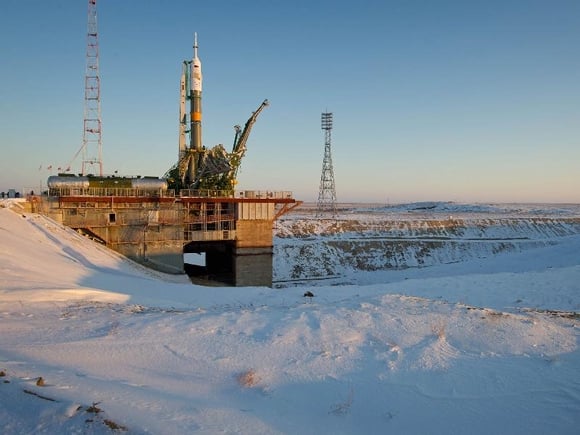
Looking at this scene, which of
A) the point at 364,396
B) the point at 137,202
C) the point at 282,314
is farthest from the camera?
the point at 137,202

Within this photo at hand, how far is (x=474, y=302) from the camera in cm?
1809

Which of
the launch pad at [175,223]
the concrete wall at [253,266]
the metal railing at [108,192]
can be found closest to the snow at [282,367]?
the launch pad at [175,223]

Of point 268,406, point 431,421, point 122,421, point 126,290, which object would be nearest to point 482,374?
point 431,421

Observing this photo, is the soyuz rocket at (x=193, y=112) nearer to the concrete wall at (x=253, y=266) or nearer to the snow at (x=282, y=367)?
the concrete wall at (x=253, y=266)

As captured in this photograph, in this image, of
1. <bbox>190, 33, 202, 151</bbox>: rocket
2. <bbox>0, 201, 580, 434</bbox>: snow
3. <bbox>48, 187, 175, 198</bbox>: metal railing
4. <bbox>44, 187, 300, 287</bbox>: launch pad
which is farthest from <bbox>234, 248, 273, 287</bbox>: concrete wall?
<bbox>0, 201, 580, 434</bbox>: snow

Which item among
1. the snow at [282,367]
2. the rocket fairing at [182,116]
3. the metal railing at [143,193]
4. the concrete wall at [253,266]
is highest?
the rocket fairing at [182,116]

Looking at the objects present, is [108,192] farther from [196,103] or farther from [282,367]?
[282,367]

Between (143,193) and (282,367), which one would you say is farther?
(143,193)

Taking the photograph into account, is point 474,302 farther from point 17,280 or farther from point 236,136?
point 236,136

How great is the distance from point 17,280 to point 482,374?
47.6 feet

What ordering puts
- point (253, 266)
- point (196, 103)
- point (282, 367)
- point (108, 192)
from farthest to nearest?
point (196, 103) < point (253, 266) < point (108, 192) < point (282, 367)

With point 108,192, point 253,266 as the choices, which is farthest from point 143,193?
point 253,266

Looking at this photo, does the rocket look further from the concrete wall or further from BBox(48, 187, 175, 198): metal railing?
the concrete wall

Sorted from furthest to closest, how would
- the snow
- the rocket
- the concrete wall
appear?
the rocket → the concrete wall → the snow
